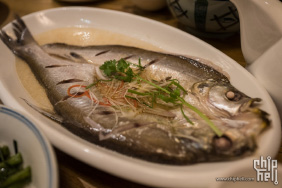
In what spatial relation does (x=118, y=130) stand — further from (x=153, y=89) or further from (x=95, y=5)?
(x=95, y=5)

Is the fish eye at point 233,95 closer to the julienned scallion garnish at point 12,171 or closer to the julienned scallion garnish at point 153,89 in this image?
the julienned scallion garnish at point 153,89

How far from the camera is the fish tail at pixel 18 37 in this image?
1677 mm

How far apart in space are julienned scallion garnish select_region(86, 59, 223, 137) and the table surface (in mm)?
411

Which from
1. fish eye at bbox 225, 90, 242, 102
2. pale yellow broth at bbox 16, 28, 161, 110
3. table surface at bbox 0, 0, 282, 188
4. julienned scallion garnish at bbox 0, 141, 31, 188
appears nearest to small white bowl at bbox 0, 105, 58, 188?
julienned scallion garnish at bbox 0, 141, 31, 188

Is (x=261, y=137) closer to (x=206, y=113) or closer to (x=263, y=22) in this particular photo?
(x=206, y=113)

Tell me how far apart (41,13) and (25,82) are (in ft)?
2.47

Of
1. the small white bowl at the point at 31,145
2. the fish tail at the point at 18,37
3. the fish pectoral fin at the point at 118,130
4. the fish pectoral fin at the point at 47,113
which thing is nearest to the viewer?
the small white bowl at the point at 31,145

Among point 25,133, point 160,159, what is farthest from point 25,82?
point 160,159

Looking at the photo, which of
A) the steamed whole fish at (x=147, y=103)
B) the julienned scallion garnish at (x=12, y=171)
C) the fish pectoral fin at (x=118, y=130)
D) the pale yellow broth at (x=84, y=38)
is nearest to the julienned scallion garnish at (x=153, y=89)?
the steamed whole fish at (x=147, y=103)

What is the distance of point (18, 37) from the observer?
5.76 feet

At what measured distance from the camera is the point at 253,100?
1.14 m

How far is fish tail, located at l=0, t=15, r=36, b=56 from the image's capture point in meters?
1.68

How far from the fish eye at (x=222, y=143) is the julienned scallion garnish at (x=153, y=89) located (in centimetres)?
2

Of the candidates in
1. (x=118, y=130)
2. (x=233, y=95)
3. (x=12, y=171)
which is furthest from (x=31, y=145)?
(x=233, y=95)
